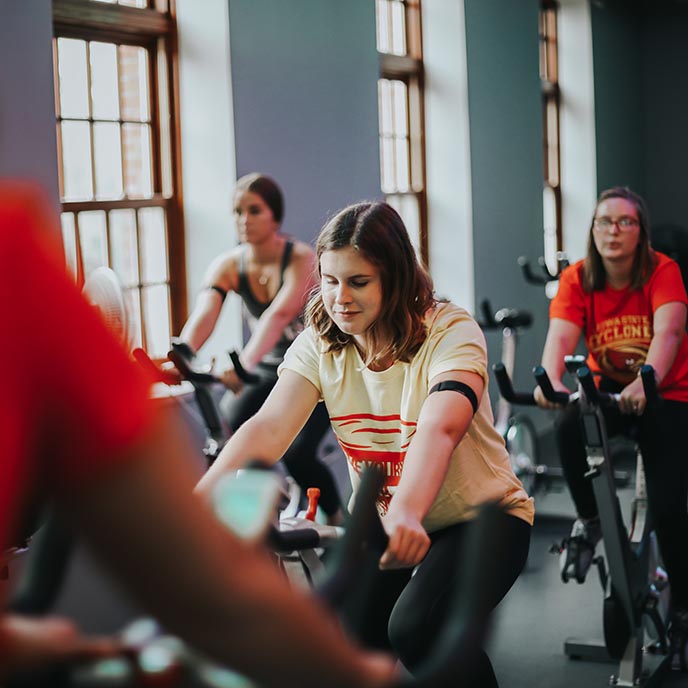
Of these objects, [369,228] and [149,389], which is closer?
[149,389]

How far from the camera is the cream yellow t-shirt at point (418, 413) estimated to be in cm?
214

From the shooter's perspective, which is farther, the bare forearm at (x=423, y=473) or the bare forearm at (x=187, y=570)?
the bare forearm at (x=423, y=473)

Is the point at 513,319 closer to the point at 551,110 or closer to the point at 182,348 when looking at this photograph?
the point at 182,348

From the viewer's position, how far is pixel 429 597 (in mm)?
1994

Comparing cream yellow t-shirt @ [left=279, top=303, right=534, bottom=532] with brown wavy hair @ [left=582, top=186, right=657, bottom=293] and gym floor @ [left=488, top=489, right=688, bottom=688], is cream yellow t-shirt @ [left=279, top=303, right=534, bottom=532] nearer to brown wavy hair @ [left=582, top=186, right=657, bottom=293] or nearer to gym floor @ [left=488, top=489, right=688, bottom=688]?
gym floor @ [left=488, top=489, right=688, bottom=688]

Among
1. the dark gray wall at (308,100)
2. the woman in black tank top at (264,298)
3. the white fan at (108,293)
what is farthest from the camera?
the dark gray wall at (308,100)

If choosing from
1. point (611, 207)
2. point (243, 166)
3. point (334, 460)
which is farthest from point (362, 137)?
point (611, 207)

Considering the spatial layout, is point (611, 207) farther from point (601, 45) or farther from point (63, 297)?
point (601, 45)

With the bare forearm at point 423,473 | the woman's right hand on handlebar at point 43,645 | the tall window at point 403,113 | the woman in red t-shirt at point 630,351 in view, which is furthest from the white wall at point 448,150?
the woman's right hand on handlebar at point 43,645

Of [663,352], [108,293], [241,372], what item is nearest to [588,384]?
[663,352]

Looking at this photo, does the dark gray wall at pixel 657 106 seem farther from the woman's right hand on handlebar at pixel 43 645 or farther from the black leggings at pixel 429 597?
the woman's right hand on handlebar at pixel 43 645

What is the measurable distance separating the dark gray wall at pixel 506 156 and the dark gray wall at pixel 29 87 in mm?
3619

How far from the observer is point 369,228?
215 cm

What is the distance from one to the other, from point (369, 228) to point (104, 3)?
2.46 m
